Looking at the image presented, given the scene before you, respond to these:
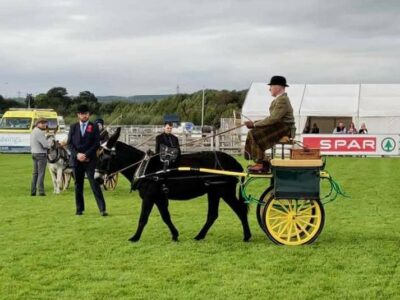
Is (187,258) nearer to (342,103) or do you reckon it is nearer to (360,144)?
(360,144)

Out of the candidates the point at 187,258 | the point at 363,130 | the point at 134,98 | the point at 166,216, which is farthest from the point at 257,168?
the point at 134,98

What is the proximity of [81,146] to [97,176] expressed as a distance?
166 centimetres

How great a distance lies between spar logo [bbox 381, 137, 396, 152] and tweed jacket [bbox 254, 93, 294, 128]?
2448 cm

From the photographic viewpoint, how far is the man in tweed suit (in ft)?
29.7

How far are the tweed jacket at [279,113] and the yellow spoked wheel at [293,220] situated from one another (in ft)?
3.47

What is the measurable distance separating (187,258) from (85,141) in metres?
4.49

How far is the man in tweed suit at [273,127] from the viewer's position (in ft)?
29.7

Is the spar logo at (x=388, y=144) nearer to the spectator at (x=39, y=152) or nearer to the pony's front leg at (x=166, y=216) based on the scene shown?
the spectator at (x=39, y=152)

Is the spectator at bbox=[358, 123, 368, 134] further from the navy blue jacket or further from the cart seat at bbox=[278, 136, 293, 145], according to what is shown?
the cart seat at bbox=[278, 136, 293, 145]

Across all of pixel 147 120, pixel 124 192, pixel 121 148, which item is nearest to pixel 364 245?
pixel 121 148

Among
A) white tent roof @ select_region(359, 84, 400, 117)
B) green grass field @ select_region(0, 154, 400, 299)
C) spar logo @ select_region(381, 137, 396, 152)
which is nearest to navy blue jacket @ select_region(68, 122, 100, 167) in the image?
green grass field @ select_region(0, 154, 400, 299)

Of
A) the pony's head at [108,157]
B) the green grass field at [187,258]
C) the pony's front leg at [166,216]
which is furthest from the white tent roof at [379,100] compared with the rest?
the pony's front leg at [166,216]

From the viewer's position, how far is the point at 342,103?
39.3m

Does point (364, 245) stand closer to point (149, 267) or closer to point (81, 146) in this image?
point (149, 267)
